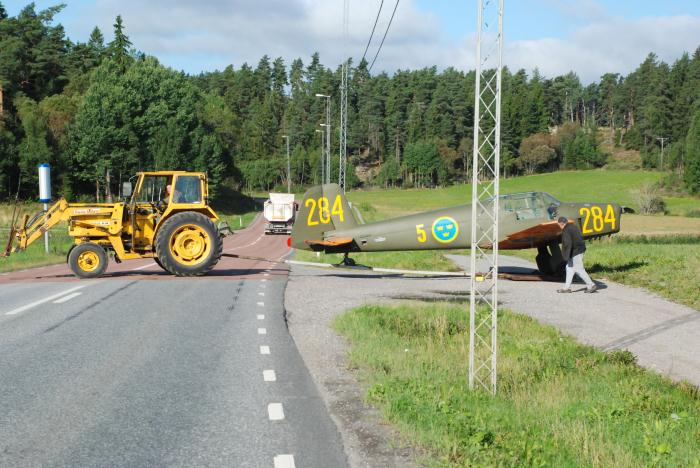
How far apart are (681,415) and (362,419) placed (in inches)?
121

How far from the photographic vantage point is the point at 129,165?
7581 cm

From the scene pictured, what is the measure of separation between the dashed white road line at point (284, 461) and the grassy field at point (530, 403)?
3.44ft

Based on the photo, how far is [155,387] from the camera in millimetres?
7359

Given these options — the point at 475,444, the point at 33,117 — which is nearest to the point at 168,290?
the point at 475,444

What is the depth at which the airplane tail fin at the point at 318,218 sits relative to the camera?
66.3ft

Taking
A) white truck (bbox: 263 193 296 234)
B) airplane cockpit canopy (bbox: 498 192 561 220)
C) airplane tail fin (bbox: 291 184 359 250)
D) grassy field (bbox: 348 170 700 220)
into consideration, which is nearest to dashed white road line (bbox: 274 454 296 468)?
airplane tail fin (bbox: 291 184 359 250)

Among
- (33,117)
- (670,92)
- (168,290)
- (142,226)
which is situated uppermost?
(670,92)

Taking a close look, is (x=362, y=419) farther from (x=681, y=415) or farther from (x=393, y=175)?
(x=393, y=175)

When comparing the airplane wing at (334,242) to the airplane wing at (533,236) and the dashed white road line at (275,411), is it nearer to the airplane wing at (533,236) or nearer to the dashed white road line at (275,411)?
the airplane wing at (533,236)

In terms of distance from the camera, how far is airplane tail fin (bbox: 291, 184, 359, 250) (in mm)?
20219

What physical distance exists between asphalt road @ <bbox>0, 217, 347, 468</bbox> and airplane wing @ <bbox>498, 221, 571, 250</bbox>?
825cm

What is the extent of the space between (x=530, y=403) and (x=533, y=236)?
12641 millimetres

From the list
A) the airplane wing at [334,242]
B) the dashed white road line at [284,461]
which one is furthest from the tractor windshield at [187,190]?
the dashed white road line at [284,461]

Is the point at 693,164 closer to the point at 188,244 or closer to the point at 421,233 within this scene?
the point at 421,233
